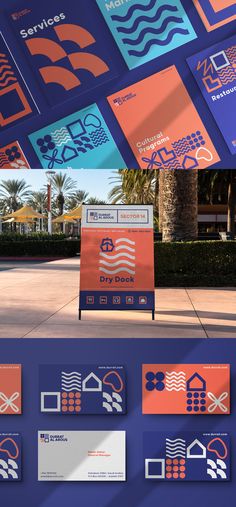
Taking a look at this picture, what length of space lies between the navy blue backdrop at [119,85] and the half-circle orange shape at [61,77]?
0.06 metres

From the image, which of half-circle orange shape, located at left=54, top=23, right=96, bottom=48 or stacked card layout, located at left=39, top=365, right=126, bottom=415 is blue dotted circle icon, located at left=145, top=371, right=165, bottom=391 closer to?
stacked card layout, located at left=39, top=365, right=126, bottom=415

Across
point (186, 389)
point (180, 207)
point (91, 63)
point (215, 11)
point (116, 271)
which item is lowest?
point (186, 389)

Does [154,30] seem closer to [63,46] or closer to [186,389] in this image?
[63,46]

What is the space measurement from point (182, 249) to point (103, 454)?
10442 millimetres

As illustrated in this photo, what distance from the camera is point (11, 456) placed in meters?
2.59

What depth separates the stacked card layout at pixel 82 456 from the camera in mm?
2568

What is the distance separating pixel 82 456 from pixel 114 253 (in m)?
5.38

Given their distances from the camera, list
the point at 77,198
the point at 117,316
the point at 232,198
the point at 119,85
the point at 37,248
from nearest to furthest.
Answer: the point at 119,85, the point at 117,316, the point at 232,198, the point at 37,248, the point at 77,198

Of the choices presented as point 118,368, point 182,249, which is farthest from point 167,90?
point 182,249

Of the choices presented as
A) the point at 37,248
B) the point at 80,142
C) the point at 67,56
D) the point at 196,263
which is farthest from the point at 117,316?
the point at 37,248

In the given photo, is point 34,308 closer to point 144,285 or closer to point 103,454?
point 144,285

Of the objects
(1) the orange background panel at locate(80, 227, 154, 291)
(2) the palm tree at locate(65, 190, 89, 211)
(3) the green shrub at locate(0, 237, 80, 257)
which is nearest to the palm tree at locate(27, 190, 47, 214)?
(2) the palm tree at locate(65, 190, 89, 211)

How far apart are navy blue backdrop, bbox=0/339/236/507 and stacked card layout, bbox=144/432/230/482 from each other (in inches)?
1.3

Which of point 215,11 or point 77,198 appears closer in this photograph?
point 215,11
